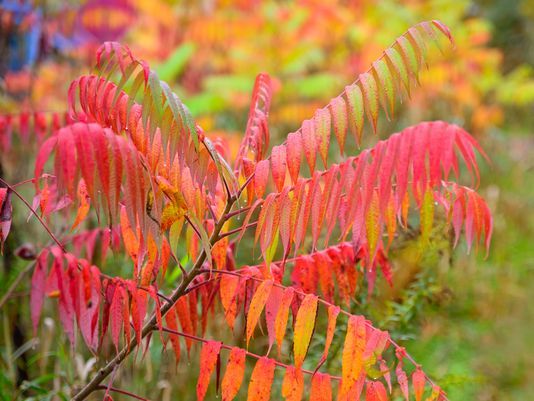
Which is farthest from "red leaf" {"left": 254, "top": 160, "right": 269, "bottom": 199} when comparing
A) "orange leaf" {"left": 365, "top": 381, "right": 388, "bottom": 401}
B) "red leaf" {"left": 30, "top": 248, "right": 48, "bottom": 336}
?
"red leaf" {"left": 30, "top": 248, "right": 48, "bottom": 336}

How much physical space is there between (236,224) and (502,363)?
4.74 ft

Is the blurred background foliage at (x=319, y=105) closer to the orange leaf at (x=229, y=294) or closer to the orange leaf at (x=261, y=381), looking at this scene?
the orange leaf at (x=229, y=294)

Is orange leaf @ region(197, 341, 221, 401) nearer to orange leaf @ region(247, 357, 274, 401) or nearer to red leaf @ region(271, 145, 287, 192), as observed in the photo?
orange leaf @ region(247, 357, 274, 401)

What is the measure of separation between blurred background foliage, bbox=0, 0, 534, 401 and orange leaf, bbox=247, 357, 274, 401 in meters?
0.46

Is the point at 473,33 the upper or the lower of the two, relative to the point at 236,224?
upper

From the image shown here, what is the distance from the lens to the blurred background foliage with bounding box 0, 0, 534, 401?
2576 millimetres

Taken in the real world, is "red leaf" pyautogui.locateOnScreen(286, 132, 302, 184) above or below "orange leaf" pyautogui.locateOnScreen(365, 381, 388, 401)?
above

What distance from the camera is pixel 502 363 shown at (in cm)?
348

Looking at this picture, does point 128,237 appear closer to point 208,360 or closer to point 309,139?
point 208,360

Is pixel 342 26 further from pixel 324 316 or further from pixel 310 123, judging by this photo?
pixel 310 123

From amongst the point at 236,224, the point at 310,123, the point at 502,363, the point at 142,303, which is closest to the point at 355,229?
the point at 310,123

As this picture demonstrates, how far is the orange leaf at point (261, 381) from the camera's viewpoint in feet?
4.75

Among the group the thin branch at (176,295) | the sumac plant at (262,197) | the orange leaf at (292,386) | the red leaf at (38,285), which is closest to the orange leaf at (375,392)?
the sumac plant at (262,197)

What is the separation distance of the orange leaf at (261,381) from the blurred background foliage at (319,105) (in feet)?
1.50
